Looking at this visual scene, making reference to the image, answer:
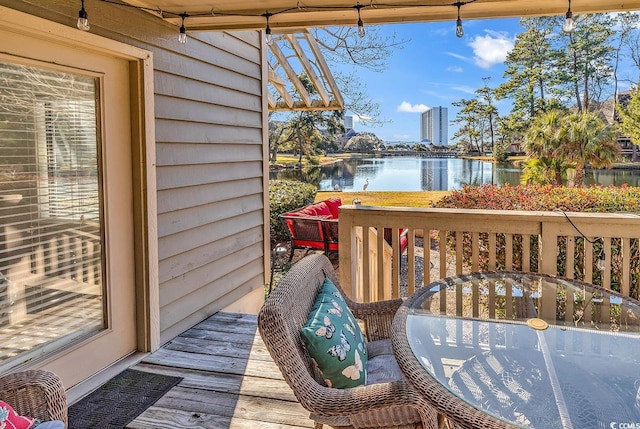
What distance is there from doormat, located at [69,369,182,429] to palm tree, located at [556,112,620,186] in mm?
8636

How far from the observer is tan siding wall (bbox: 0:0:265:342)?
2924mm

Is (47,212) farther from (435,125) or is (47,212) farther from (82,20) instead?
(435,125)

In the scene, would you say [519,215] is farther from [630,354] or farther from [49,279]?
[49,279]

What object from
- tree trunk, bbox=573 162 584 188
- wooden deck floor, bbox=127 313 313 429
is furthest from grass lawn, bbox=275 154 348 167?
wooden deck floor, bbox=127 313 313 429

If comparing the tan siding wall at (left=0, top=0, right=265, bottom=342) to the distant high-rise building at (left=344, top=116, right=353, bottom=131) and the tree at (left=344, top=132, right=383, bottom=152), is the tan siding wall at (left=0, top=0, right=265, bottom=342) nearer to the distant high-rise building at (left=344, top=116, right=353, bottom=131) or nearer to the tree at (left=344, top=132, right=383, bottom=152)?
the tree at (left=344, top=132, right=383, bottom=152)

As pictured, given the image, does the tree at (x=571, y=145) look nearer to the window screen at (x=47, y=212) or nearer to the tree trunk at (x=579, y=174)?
the tree trunk at (x=579, y=174)

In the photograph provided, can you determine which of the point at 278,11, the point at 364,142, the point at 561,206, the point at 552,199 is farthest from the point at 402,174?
the point at 278,11

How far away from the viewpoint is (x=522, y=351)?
176 centimetres

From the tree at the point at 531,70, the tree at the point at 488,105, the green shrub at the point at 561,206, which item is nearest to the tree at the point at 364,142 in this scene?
the tree at the point at 488,105

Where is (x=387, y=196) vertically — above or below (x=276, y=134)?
below

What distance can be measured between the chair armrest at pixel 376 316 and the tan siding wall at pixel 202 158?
1.45 metres

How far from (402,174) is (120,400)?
31.2 ft

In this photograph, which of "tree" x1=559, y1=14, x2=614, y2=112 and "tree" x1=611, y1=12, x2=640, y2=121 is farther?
"tree" x1=559, y1=14, x2=614, y2=112

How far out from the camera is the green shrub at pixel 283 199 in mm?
8539
